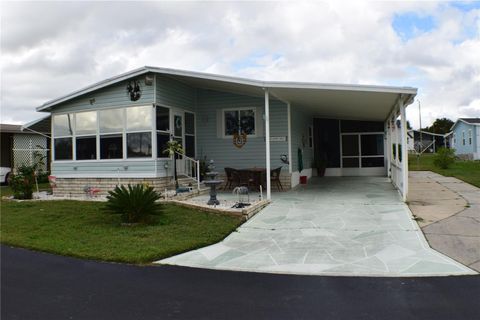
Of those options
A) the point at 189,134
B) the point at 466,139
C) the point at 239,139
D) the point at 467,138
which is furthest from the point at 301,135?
the point at 466,139

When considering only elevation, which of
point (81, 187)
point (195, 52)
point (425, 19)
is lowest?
point (81, 187)

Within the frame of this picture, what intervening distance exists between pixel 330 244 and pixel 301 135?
9211 millimetres

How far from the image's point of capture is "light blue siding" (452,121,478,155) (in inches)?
1430

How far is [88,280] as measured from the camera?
5215 mm

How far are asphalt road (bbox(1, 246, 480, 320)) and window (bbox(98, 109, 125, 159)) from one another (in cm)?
726

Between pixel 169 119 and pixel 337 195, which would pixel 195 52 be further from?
pixel 337 195

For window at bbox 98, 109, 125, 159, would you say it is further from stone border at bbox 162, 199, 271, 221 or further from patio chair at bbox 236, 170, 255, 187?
patio chair at bbox 236, 170, 255, 187

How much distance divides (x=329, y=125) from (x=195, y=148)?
747cm

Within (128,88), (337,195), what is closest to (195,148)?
(128,88)

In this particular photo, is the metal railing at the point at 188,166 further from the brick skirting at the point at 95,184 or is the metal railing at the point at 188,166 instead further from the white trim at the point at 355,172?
the white trim at the point at 355,172

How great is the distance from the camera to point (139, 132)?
12.4m

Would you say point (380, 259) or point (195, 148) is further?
point (195, 148)

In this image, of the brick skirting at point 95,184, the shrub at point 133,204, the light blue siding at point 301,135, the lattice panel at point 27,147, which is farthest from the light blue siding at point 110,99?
the lattice panel at point 27,147

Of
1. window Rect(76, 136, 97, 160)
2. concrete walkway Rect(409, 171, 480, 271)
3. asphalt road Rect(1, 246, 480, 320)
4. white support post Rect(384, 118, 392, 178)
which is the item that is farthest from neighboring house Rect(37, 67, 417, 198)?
asphalt road Rect(1, 246, 480, 320)
